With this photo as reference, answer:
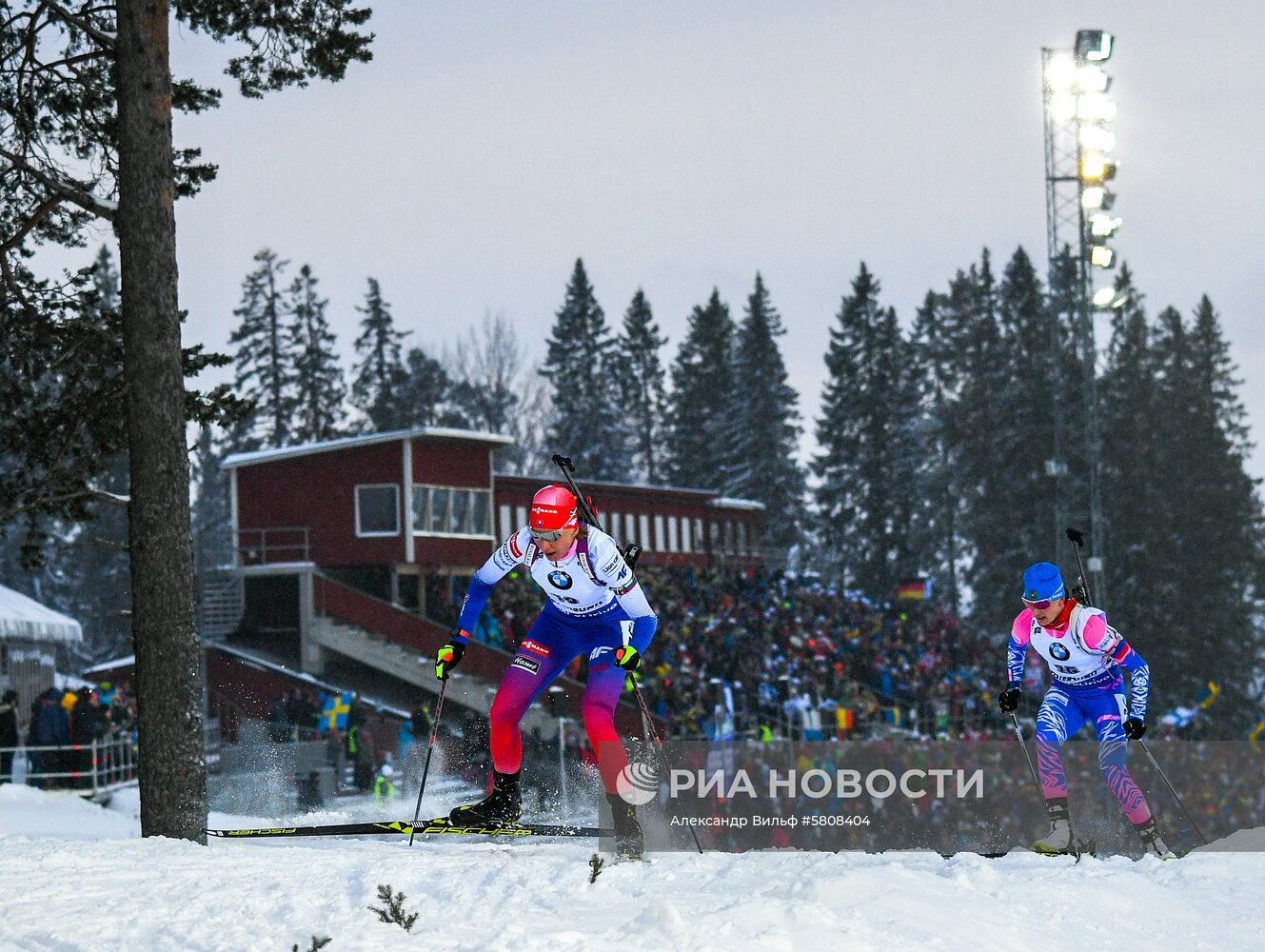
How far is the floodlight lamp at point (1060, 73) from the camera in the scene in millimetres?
24047

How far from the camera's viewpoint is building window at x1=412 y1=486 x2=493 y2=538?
33250 mm

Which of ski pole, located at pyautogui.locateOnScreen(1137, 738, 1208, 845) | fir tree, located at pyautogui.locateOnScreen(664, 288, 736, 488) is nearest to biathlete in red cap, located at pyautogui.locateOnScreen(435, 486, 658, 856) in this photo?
ski pole, located at pyautogui.locateOnScreen(1137, 738, 1208, 845)

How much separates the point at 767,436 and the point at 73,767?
42700 millimetres

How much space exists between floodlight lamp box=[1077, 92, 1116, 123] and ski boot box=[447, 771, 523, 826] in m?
18.5

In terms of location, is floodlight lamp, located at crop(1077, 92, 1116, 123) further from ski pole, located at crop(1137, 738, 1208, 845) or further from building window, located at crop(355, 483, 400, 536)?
building window, located at crop(355, 483, 400, 536)

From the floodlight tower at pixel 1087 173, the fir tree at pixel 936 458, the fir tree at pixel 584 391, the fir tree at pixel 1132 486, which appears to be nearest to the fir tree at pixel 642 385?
the fir tree at pixel 584 391

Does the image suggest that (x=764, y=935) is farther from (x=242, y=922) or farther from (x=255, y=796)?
(x=255, y=796)

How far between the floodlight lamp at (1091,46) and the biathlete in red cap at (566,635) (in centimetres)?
1838

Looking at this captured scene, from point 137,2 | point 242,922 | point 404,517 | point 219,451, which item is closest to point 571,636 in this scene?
point 242,922

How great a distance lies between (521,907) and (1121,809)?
5173 mm

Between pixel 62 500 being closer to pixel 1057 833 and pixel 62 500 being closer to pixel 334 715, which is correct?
pixel 1057 833

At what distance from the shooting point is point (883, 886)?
6.62m

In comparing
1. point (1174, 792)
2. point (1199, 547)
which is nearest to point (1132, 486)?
point (1199, 547)

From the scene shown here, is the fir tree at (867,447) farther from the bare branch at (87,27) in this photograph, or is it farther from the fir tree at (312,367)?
the bare branch at (87,27)
